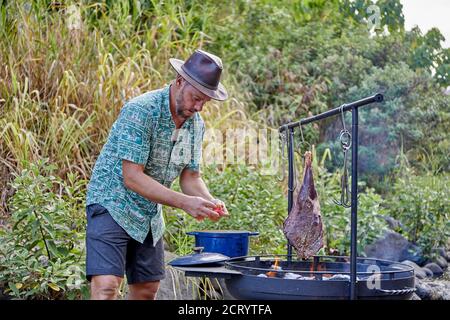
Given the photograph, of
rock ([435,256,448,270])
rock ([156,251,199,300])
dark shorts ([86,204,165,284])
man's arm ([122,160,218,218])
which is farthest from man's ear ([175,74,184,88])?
rock ([435,256,448,270])

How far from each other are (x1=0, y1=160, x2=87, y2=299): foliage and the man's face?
141cm

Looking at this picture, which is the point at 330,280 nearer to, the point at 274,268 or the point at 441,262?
the point at 274,268

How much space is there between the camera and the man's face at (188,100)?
425 cm

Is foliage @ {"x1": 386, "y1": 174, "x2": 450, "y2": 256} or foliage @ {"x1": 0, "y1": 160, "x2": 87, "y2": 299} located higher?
foliage @ {"x1": 386, "y1": 174, "x2": 450, "y2": 256}

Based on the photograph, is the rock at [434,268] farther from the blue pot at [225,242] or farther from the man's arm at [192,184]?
the man's arm at [192,184]

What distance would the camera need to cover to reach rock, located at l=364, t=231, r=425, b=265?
7969 millimetres

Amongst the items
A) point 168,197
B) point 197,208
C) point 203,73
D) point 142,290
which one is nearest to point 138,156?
point 168,197

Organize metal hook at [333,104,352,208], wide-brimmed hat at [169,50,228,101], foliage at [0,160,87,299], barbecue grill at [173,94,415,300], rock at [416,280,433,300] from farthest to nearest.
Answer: rock at [416,280,433,300] → foliage at [0,160,87,299] → wide-brimmed hat at [169,50,228,101] → metal hook at [333,104,352,208] → barbecue grill at [173,94,415,300]

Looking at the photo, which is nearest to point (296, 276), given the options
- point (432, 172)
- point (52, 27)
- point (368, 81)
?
point (52, 27)

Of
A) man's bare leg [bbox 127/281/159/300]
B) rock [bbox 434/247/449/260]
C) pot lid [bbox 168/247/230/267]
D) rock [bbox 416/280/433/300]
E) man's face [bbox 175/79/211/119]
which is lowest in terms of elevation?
rock [bbox 416/280/433/300]

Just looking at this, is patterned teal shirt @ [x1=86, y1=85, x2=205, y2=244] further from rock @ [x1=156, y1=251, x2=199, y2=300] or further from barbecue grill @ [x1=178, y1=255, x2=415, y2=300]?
rock @ [x1=156, y1=251, x2=199, y2=300]

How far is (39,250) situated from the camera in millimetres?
5410
